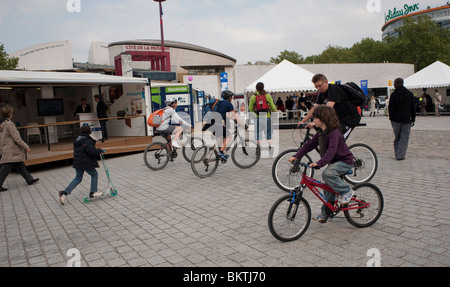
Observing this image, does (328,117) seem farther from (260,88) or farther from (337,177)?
(260,88)

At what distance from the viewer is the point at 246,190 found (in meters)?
6.61

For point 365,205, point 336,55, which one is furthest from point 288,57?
A: point 365,205

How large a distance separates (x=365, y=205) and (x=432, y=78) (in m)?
24.1

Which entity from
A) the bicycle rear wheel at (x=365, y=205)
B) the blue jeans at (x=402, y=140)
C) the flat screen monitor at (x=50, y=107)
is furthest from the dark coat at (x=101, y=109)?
the bicycle rear wheel at (x=365, y=205)

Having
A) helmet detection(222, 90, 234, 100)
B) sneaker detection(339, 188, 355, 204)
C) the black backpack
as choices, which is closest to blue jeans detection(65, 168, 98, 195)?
helmet detection(222, 90, 234, 100)

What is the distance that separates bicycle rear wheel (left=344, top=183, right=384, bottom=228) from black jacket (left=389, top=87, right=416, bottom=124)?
5.11 metres

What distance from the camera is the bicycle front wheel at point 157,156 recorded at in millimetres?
9039

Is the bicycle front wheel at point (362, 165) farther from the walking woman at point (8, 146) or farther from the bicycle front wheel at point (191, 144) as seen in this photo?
the walking woman at point (8, 146)

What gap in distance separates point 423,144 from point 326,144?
329 inches

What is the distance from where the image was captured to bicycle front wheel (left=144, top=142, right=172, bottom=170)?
904 cm

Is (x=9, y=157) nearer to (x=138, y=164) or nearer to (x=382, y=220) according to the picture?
(x=138, y=164)

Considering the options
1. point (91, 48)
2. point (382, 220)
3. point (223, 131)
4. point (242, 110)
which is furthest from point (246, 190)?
point (91, 48)

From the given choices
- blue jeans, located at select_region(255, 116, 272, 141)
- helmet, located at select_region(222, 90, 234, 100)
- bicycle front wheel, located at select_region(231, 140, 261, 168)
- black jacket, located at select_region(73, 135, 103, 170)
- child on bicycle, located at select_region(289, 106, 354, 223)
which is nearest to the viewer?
child on bicycle, located at select_region(289, 106, 354, 223)

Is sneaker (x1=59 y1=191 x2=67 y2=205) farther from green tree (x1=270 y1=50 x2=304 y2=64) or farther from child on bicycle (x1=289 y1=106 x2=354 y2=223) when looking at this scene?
green tree (x1=270 y1=50 x2=304 y2=64)
